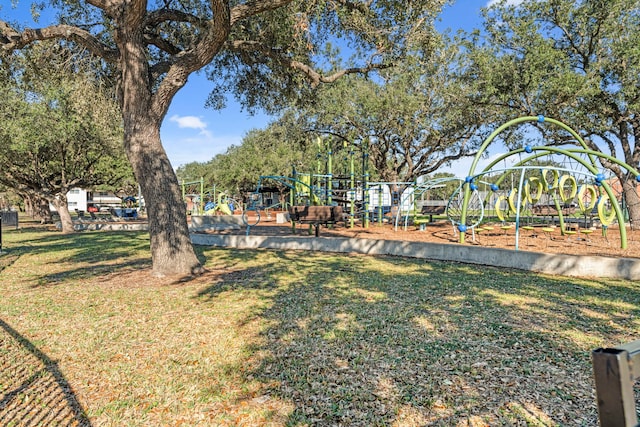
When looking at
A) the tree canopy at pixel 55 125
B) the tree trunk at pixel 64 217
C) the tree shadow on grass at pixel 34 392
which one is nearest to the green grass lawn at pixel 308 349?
the tree shadow on grass at pixel 34 392

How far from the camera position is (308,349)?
145 inches

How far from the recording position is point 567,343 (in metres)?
3.73

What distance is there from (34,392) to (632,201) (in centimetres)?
1776

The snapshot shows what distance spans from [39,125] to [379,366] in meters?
19.0

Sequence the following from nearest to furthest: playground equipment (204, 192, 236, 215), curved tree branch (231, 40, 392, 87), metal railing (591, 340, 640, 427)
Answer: metal railing (591, 340, 640, 427)
curved tree branch (231, 40, 392, 87)
playground equipment (204, 192, 236, 215)

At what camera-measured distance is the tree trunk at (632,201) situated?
14312mm

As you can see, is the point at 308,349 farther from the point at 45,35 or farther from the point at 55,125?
the point at 55,125

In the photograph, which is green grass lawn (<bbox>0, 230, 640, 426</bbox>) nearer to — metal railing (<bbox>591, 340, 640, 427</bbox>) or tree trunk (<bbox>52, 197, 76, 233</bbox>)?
metal railing (<bbox>591, 340, 640, 427</bbox>)

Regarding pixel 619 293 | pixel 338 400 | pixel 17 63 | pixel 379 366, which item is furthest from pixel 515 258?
pixel 17 63

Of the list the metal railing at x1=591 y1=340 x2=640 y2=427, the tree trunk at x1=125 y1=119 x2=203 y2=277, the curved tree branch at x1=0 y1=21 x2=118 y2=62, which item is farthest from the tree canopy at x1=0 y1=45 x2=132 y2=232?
the metal railing at x1=591 y1=340 x2=640 y2=427

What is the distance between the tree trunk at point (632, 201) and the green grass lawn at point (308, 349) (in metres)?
10.1

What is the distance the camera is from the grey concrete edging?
7.03m

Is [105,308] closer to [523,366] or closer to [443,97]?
[523,366]

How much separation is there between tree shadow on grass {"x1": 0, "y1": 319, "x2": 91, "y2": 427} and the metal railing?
2.79 m
